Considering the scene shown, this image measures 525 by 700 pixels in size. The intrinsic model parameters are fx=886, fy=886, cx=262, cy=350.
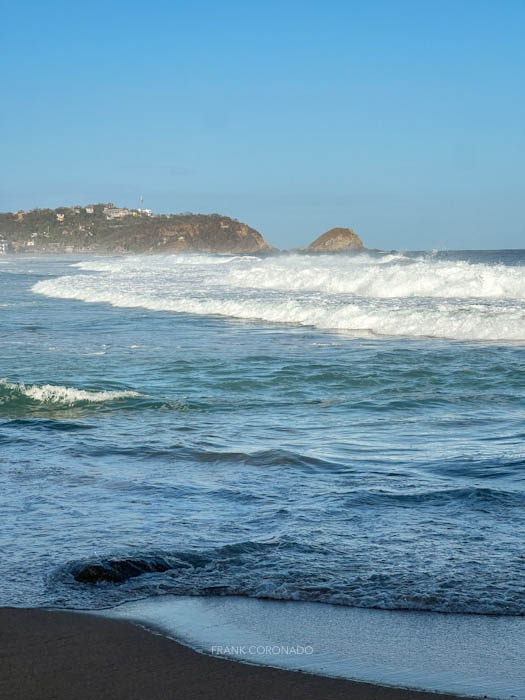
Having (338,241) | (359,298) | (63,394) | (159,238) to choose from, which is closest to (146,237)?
(159,238)

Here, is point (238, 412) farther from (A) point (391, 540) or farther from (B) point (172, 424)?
(A) point (391, 540)

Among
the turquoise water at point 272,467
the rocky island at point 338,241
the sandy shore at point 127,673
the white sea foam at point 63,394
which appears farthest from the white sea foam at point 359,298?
the rocky island at point 338,241

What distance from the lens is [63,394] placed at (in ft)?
33.9

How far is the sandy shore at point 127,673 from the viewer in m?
3.20

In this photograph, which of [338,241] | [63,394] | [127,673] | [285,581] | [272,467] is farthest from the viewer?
[338,241]

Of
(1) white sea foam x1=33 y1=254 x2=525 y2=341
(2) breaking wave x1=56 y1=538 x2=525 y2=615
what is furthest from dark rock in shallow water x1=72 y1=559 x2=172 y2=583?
(1) white sea foam x1=33 y1=254 x2=525 y2=341

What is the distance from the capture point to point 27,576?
4.51 metres

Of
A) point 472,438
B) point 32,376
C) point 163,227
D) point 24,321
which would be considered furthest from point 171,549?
point 163,227

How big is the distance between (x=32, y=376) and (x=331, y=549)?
8218mm

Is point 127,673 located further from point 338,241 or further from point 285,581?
point 338,241

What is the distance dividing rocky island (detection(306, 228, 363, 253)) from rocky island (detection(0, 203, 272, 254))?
1552cm

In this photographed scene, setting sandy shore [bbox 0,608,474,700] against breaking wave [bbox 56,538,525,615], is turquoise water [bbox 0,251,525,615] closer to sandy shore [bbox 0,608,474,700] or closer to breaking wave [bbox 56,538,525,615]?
breaking wave [bbox 56,538,525,615]

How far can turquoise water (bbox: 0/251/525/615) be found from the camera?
4512mm

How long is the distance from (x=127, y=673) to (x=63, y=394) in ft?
23.7
